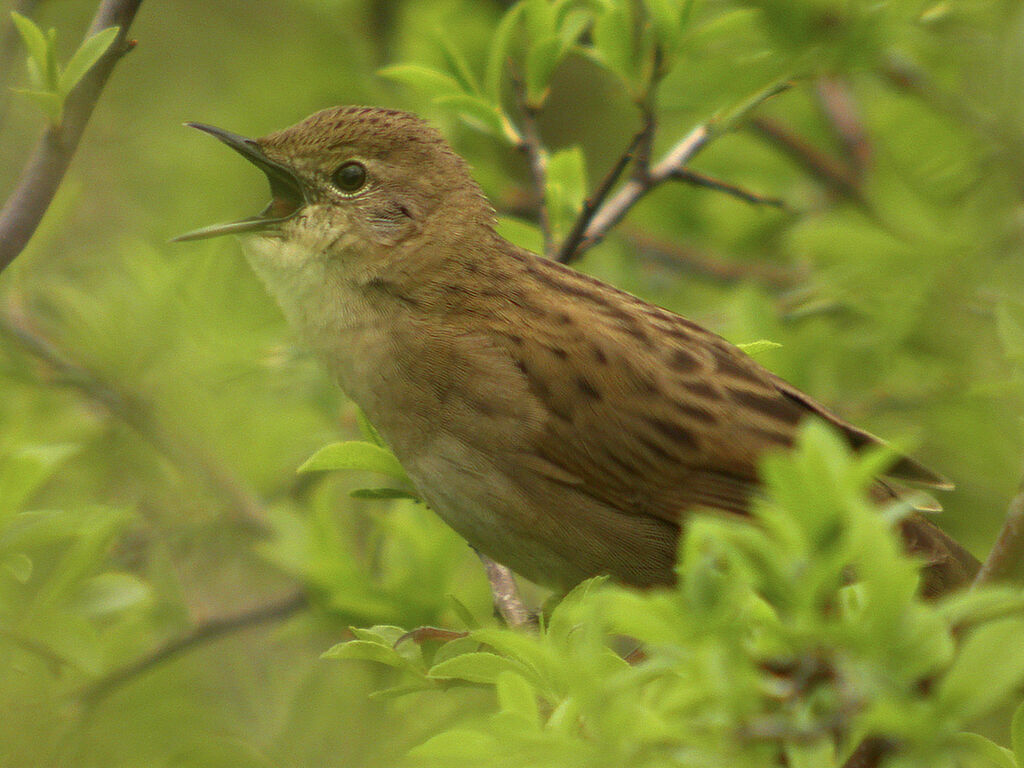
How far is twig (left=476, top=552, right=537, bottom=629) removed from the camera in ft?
9.37

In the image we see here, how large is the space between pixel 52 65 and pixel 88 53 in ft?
0.43

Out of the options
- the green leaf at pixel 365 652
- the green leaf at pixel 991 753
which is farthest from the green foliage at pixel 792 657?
the green leaf at pixel 365 652

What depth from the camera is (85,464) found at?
389 cm

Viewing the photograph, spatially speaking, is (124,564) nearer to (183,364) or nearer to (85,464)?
(85,464)

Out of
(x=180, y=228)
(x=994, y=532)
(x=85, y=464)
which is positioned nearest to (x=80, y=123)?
(x=85, y=464)

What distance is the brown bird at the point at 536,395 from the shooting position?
2826mm

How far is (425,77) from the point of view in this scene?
10.7 feet

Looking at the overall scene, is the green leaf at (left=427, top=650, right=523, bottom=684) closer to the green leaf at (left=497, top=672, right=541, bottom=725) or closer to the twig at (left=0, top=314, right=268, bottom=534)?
the green leaf at (left=497, top=672, right=541, bottom=725)

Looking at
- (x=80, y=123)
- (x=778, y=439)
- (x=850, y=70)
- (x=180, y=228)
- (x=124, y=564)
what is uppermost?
(x=850, y=70)

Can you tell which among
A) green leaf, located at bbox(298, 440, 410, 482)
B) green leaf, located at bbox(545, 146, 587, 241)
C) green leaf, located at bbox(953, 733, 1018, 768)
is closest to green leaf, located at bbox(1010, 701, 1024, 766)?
green leaf, located at bbox(953, 733, 1018, 768)

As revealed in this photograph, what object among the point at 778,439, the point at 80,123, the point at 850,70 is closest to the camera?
the point at 80,123

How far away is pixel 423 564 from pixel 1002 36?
2.28 meters

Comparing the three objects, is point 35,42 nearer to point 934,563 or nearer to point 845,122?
point 934,563

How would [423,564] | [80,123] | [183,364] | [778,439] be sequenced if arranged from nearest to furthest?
[80,123] < [778,439] < [423,564] < [183,364]
